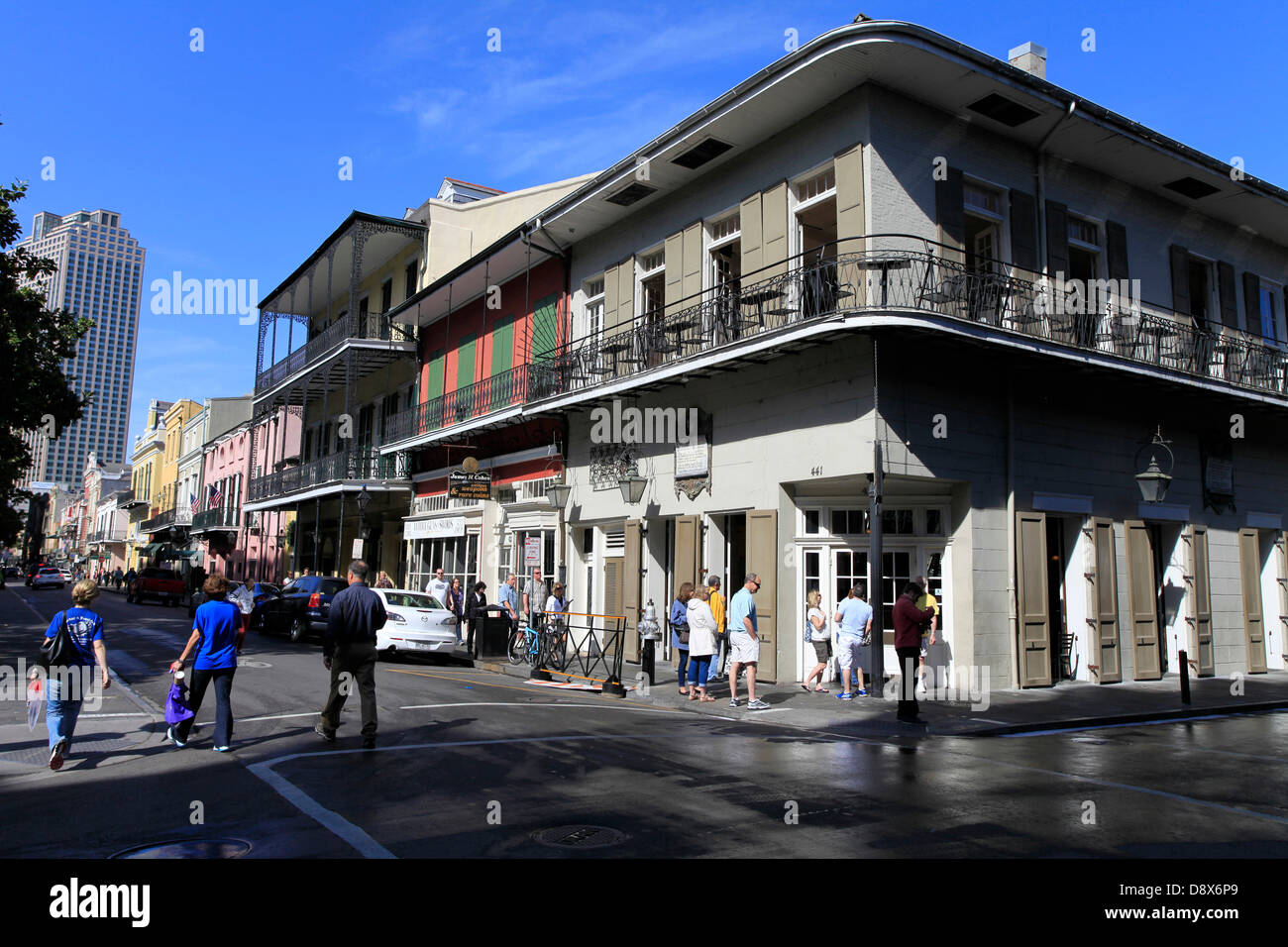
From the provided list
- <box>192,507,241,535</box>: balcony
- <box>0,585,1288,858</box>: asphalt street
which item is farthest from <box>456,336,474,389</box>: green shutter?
<box>192,507,241,535</box>: balcony

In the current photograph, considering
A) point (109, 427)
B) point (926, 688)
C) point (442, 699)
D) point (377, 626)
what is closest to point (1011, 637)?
point (926, 688)

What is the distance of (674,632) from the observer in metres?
14.4

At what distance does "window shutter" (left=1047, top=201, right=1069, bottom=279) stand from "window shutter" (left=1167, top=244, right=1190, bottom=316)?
11.3ft

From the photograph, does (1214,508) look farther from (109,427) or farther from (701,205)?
(109,427)

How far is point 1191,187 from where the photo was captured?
56.6ft

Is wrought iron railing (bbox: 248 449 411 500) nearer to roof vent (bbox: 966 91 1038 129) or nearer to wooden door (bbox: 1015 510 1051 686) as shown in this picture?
wooden door (bbox: 1015 510 1051 686)

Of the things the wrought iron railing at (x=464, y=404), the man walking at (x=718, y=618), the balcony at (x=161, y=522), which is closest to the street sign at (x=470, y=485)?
the wrought iron railing at (x=464, y=404)

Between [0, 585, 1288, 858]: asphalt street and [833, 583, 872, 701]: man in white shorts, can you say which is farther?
[833, 583, 872, 701]: man in white shorts

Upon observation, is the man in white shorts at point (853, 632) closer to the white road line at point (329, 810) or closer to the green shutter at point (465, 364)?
the white road line at point (329, 810)

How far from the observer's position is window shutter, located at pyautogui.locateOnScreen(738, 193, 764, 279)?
15336 mm

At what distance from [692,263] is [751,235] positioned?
171 cm

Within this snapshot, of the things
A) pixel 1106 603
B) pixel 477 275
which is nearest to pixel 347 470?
pixel 477 275

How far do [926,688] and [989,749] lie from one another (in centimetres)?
466

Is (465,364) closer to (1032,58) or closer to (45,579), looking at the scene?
(1032,58)
